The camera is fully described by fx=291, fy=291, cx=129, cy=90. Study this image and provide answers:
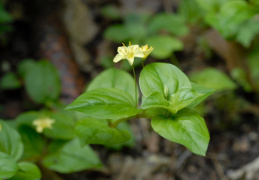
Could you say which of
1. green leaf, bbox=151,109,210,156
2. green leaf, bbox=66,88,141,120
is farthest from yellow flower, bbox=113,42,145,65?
green leaf, bbox=151,109,210,156

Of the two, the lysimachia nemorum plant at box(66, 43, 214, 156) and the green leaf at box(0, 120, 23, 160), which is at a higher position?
the lysimachia nemorum plant at box(66, 43, 214, 156)

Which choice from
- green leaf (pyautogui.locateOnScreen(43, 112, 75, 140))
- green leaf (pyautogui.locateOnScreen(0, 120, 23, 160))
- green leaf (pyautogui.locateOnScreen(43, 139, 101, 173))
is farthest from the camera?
green leaf (pyautogui.locateOnScreen(43, 112, 75, 140))

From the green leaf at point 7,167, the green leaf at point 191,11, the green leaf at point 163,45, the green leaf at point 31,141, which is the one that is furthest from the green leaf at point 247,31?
the green leaf at point 7,167

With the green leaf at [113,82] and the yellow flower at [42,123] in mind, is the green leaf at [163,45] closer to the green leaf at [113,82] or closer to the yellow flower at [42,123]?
the green leaf at [113,82]

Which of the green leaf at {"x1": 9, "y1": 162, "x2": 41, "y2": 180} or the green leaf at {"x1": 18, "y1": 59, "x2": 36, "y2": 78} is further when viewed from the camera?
the green leaf at {"x1": 18, "y1": 59, "x2": 36, "y2": 78}

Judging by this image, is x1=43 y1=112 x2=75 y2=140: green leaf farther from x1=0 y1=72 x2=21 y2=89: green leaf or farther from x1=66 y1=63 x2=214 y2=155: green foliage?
x1=0 y1=72 x2=21 y2=89: green leaf

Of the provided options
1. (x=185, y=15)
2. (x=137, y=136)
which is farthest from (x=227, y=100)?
(x=185, y=15)

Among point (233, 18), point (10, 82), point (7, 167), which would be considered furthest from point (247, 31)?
point (10, 82)
